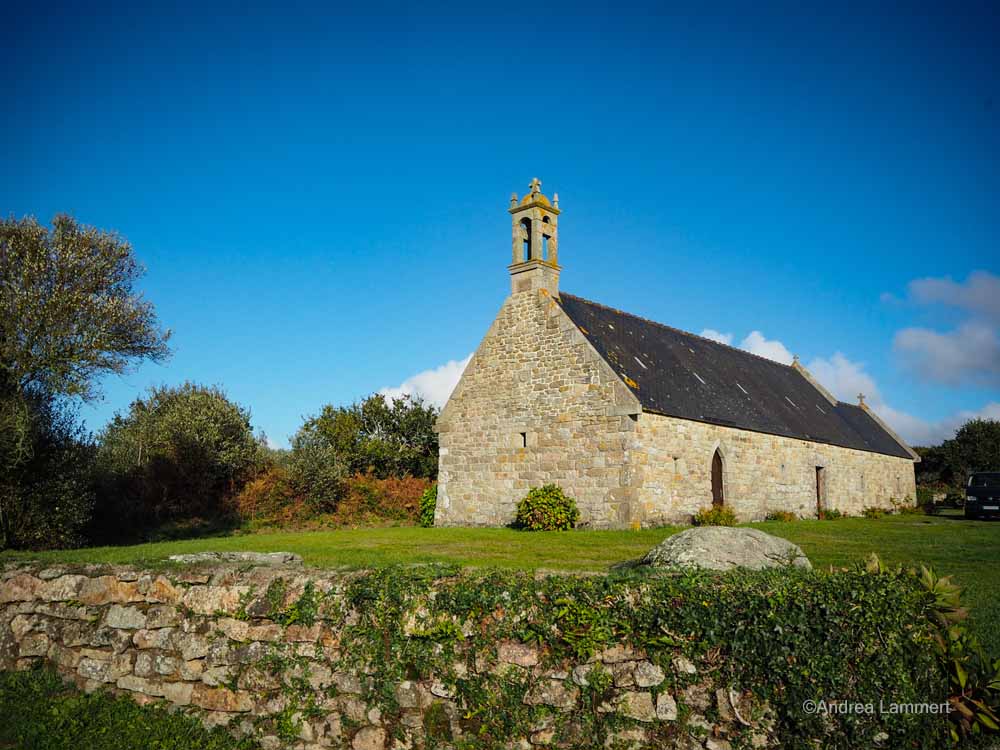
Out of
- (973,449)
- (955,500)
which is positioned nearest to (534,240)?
(955,500)

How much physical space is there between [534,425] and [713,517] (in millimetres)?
6016

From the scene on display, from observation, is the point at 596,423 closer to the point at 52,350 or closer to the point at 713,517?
the point at 713,517

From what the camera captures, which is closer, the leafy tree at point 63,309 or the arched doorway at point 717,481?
the leafy tree at point 63,309

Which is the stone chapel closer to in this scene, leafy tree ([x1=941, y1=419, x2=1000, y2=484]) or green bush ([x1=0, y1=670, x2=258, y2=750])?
green bush ([x1=0, y1=670, x2=258, y2=750])

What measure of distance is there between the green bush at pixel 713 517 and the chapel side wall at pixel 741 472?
238 millimetres

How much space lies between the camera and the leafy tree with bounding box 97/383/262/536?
24.0 meters

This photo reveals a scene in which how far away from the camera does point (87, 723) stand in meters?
7.66

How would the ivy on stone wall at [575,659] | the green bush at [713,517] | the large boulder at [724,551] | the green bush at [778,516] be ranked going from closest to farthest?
the ivy on stone wall at [575,659], the large boulder at [724,551], the green bush at [713,517], the green bush at [778,516]

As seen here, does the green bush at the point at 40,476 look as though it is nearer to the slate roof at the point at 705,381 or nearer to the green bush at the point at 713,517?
the slate roof at the point at 705,381

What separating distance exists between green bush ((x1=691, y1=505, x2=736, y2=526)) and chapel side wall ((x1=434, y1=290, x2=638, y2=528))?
3.11 m

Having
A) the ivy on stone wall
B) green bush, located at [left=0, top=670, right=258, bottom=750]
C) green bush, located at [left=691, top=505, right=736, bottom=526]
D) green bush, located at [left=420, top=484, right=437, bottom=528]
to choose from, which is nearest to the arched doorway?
green bush, located at [left=691, top=505, right=736, bottom=526]

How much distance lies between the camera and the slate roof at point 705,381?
73.9ft

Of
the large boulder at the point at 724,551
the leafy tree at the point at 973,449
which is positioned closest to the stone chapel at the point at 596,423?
the large boulder at the point at 724,551

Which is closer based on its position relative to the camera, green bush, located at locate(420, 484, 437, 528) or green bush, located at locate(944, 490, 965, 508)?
green bush, located at locate(420, 484, 437, 528)
